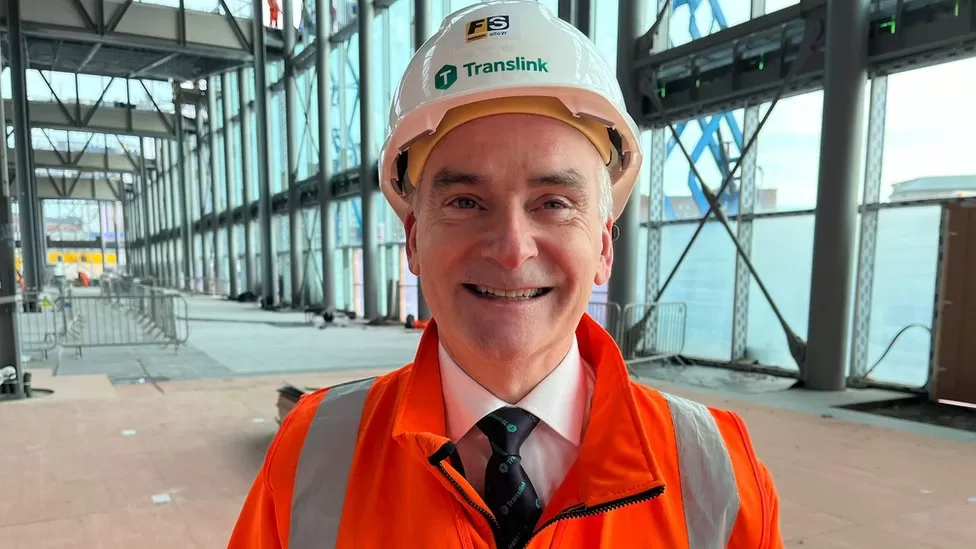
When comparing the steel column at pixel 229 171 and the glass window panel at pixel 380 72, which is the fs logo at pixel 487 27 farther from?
the steel column at pixel 229 171

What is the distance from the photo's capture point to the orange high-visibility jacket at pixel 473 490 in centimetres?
117

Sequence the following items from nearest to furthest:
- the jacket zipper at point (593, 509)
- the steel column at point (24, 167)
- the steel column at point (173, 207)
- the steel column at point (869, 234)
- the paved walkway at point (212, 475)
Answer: the jacket zipper at point (593, 509) < the paved walkway at point (212, 475) < the steel column at point (869, 234) < the steel column at point (24, 167) < the steel column at point (173, 207)

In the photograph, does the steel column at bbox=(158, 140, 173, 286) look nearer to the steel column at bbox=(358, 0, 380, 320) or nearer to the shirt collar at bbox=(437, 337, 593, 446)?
the steel column at bbox=(358, 0, 380, 320)

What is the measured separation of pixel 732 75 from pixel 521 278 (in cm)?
944

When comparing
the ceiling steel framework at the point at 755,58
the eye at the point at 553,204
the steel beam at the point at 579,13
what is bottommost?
the eye at the point at 553,204

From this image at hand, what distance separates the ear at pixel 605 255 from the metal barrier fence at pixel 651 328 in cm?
913

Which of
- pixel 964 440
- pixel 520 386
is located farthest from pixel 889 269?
pixel 520 386

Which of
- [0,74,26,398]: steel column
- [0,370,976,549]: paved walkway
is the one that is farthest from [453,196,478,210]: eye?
[0,74,26,398]: steel column

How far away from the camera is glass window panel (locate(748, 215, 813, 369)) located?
8891mm

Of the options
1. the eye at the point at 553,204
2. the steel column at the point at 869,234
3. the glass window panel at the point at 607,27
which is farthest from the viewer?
the glass window panel at the point at 607,27

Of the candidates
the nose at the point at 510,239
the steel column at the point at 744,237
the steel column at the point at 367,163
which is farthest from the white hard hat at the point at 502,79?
the steel column at the point at 367,163

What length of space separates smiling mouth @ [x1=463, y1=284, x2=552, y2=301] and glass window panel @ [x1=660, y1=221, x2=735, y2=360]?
9587mm

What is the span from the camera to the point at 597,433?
4.09 feet

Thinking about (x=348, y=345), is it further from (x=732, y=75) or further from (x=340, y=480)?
(x=340, y=480)
